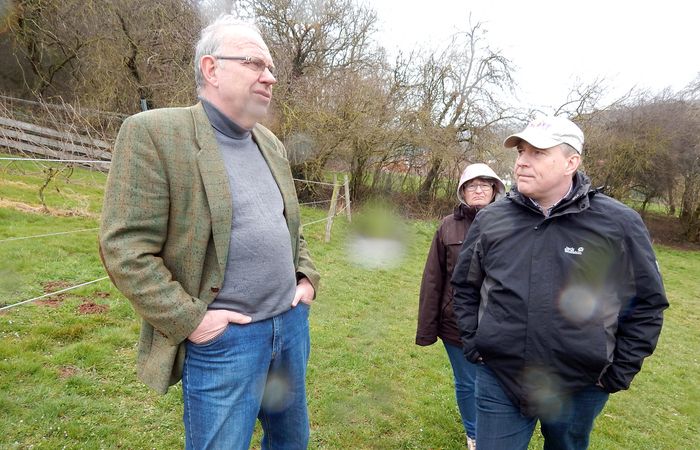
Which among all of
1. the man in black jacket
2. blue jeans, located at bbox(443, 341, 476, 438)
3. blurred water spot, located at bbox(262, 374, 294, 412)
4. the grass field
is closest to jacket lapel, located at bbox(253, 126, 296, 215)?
blurred water spot, located at bbox(262, 374, 294, 412)

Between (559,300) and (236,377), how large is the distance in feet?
4.36

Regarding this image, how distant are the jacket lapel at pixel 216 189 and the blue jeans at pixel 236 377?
304 millimetres

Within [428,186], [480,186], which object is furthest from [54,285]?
[428,186]

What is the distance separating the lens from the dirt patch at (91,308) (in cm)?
418

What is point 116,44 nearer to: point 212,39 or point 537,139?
point 212,39

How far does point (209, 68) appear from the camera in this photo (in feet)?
4.82

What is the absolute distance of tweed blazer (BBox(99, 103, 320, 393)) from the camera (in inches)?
49.6

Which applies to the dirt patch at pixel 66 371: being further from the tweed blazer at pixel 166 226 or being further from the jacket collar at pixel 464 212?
the jacket collar at pixel 464 212

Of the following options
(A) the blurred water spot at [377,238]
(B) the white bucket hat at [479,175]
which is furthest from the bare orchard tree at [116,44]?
(B) the white bucket hat at [479,175]

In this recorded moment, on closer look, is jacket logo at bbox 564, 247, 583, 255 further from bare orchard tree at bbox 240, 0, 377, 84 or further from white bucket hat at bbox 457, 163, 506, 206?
bare orchard tree at bbox 240, 0, 377, 84

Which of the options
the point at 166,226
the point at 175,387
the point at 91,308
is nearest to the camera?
the point at 166,226

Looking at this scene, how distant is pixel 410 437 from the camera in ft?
10.1

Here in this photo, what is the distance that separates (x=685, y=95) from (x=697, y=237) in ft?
20.3

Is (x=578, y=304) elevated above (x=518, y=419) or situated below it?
above
